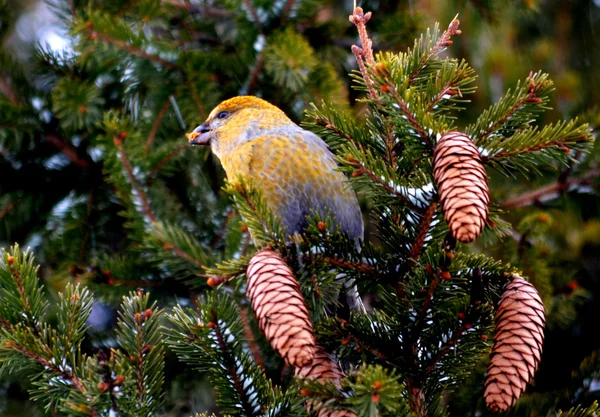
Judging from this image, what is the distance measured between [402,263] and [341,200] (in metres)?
0.72

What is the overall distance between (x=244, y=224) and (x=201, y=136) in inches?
36.3

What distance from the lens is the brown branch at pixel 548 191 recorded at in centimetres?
272

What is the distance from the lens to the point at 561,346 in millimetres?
2857

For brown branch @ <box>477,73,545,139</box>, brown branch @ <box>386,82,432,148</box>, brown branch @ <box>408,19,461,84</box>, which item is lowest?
brown branch @ <box>386,82,432,148</box>

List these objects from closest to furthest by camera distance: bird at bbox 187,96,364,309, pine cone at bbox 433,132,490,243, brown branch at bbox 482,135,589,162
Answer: pine cone at bbox 433,132,490,243
brown branch at bbox 482,135,589,162
bird at bbox 187,96,364,309

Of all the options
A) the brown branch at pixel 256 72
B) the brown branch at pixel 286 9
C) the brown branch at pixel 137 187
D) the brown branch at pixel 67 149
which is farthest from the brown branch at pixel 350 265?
the brown branch at pixel 67 149

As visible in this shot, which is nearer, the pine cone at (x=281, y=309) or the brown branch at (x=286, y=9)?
the pine cone at (x=281, y=309)

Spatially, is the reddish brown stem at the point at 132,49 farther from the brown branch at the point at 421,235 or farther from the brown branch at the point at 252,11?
the brown branch at the point at 421,235

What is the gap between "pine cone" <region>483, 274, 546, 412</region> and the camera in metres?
1.26

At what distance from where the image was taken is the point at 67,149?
297 centimetres

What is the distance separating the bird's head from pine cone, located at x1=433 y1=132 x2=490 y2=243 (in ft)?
4.24

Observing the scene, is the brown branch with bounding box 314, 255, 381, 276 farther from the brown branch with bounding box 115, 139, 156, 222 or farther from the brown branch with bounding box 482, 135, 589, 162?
the brown branch with bounding box 115, 139, 156, 222

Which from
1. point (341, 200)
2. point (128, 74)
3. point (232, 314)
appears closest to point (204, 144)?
point (128, 74)

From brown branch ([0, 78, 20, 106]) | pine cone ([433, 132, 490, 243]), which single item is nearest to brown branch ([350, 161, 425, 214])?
pine cone ([433, 132, 490, 243])
